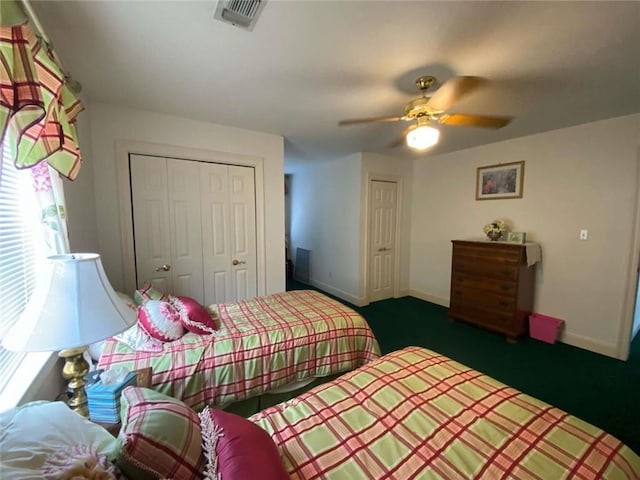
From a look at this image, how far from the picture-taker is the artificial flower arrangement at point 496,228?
3.34 m

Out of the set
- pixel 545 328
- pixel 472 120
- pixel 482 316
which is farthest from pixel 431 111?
pixel 545 328

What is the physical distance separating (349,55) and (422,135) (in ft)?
2.34

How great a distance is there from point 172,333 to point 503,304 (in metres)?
3.33

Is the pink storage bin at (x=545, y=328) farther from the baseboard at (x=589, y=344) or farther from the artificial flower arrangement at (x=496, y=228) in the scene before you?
the artificial flower arrangement at (x=496, y=228)

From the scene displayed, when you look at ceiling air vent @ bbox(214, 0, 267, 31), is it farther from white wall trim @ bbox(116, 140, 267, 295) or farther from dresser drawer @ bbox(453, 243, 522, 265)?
dresser drawer @ bbox(453, 243, 522, 265)

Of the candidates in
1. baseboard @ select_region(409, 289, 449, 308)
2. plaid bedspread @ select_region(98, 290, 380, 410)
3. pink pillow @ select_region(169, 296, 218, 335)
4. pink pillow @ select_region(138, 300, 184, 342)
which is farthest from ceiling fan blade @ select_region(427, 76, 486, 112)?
baseboard @ select_region(409, 289, 449, 308)

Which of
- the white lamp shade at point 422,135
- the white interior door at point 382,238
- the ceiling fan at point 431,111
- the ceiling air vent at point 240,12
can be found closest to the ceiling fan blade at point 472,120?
the ceiling fan at point 431,111

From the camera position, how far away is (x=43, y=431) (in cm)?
66

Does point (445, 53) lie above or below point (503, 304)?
above

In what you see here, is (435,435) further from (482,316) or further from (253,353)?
(482,316)

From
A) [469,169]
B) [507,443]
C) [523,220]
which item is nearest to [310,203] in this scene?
[469,169]

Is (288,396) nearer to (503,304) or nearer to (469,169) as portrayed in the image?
(503,304)

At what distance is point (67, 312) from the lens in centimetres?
89

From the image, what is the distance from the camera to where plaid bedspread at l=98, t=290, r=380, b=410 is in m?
1.52
